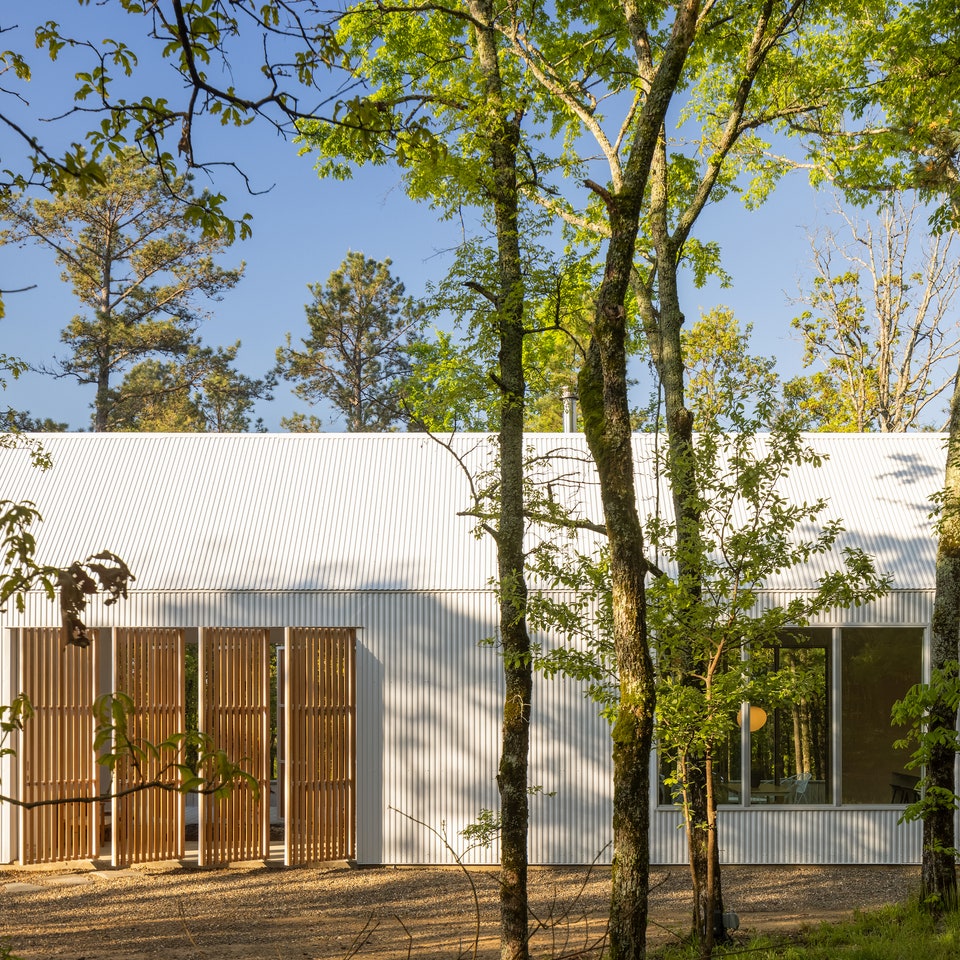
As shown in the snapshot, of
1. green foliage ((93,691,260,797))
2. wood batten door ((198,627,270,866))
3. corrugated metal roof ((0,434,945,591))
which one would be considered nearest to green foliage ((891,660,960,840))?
corrugated metal roof ((0,434,945,591))

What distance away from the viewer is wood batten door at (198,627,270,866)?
12.0m

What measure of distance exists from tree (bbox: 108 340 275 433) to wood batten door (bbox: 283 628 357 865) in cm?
1924

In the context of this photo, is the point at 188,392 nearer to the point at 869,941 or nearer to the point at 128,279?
the point at 128,279

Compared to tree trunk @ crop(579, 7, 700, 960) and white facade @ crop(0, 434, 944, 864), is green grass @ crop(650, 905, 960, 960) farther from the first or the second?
white facade @ crop(0, 434, 944, 864)

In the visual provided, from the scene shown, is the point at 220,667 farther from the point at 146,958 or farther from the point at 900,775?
the point at 900,775

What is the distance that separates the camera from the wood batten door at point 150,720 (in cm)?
1198

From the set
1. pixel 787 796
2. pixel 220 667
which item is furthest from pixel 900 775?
pixel 220 667

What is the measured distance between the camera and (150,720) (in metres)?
12.1

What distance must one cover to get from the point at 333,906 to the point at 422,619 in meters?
3.30

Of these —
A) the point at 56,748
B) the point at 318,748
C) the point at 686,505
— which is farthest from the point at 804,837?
the point at 56,748

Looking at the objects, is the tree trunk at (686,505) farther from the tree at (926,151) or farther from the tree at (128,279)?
the tree at (128,279)

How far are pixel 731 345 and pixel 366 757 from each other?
64.0 feet

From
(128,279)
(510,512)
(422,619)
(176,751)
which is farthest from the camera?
(128,279)


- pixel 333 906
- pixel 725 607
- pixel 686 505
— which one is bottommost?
pixel 333 906
